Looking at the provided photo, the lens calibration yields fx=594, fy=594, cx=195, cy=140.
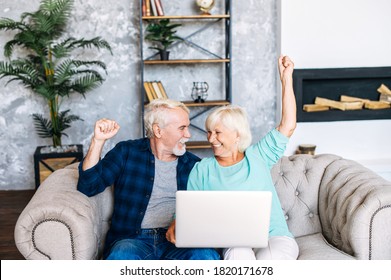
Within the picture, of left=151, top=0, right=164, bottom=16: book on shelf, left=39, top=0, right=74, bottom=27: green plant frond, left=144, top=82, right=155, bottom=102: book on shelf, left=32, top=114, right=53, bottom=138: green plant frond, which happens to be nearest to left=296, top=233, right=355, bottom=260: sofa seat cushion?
left=144, top=82, right=155, bottom=102: book on shelf

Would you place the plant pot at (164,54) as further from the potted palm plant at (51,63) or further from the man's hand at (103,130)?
the man's hand at (103,130)

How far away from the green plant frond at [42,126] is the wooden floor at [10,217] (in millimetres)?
578

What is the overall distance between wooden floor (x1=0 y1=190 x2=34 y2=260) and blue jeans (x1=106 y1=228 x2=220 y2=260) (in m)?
1.56

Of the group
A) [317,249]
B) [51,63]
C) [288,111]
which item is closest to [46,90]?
[51,63]

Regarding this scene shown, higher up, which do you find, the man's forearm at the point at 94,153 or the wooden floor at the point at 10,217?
the man's forearm at the point at 94,153

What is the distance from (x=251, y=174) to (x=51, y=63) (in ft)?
9.89

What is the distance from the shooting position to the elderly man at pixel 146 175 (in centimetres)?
264

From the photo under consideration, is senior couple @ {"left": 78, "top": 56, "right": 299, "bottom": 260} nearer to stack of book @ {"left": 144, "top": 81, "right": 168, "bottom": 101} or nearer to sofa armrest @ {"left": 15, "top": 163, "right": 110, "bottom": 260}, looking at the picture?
sofa armrest @ {"left": 15, "top": 163, "right": 110, "bottom": 260}

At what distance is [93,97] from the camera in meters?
5.61

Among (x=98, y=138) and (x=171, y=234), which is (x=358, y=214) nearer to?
(x=171, y=234)

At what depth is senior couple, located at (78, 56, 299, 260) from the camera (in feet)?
8.54

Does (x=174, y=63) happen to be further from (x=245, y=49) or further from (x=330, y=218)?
(x=330, y=218)

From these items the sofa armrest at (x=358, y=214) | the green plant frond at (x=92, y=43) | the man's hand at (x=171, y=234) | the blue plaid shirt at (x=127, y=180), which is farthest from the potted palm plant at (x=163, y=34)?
the man's hand at (x=171, y=234)
